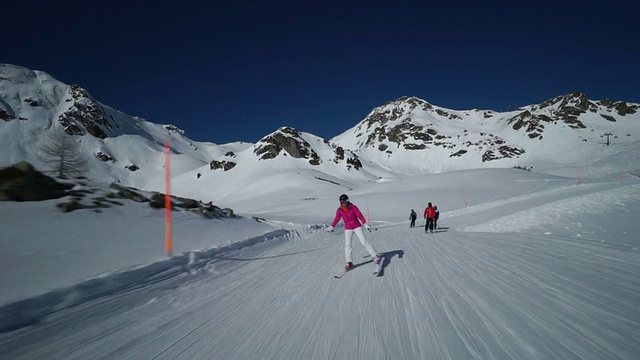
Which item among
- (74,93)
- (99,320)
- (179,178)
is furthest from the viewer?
(74,93)

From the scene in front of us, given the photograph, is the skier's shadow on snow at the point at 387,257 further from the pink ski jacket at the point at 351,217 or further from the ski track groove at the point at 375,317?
the pink ski jacket at the point at 351,217

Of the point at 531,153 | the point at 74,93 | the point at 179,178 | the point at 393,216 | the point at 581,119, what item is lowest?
the point at 393,216

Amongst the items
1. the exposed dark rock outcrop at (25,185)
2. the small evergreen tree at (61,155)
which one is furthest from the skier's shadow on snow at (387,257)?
the small evergreen tree at (61,155)

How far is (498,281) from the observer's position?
521 centimetres

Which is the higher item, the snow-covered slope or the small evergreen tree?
the snow-covered slope

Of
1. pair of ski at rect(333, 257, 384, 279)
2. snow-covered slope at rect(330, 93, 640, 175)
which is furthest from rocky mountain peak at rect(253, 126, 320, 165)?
pair of ski at rect(333, 257, 384, 279)

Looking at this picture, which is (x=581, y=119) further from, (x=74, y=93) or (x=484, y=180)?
(x=74, y=93)

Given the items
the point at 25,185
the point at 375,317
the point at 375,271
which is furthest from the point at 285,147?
the point at 375,317

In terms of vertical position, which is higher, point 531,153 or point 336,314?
point 531,153

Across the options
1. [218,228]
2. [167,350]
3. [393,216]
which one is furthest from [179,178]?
[167,350]

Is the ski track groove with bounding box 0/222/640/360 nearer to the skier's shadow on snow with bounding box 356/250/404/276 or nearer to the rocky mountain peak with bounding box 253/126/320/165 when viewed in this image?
the skier's shadow on snow with bounding box 356/250/404/276

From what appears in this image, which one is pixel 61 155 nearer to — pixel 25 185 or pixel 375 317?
pixel 25 185

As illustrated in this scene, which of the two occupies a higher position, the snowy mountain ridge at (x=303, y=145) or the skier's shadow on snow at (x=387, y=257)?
the snowy mountain ridge at (x=303, y=145)

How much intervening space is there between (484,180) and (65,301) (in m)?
54.9
